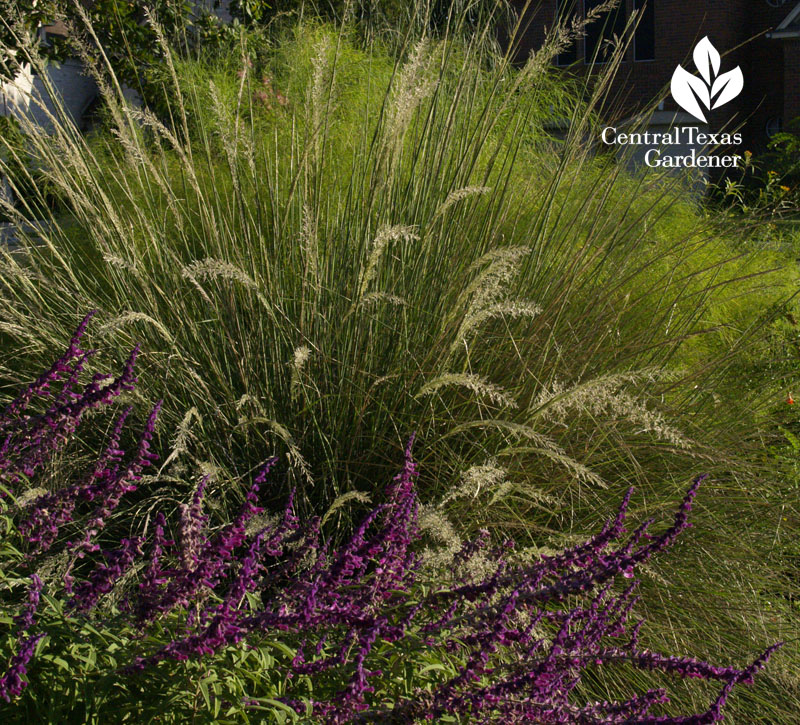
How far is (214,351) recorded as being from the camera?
258 centimetres

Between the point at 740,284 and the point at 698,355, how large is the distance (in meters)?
0.49

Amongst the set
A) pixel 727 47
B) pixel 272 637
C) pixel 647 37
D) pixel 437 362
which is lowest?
pixel 727 47

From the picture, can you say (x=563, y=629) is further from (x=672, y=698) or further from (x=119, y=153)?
(x=119, y=153)

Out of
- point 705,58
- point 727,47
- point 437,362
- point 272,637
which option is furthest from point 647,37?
point 272,637

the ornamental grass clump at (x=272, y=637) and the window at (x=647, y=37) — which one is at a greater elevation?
the ornamental grass clump at (x=272, y=637)

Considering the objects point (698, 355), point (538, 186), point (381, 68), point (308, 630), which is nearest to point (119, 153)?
point (381, 68)

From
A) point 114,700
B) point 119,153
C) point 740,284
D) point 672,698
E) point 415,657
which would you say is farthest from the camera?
point 119,153

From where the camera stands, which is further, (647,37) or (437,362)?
(647,37)

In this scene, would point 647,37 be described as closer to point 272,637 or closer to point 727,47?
point 727,47

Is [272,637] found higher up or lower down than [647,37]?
higher up

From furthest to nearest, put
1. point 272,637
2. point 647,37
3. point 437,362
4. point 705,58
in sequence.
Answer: point 647,37 < point 705,58 < point 437,362 < point 272,637

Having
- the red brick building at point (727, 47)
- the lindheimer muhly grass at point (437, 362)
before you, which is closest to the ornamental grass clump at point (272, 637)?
the lindheimer muhly grass at point (437, 362)

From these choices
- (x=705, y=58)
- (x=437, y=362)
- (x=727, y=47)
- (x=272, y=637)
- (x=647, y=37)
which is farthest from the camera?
(x=647, y=37)

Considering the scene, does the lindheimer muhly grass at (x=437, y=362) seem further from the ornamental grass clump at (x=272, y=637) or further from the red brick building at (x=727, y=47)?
the red brick building at (x=727, y=47)
